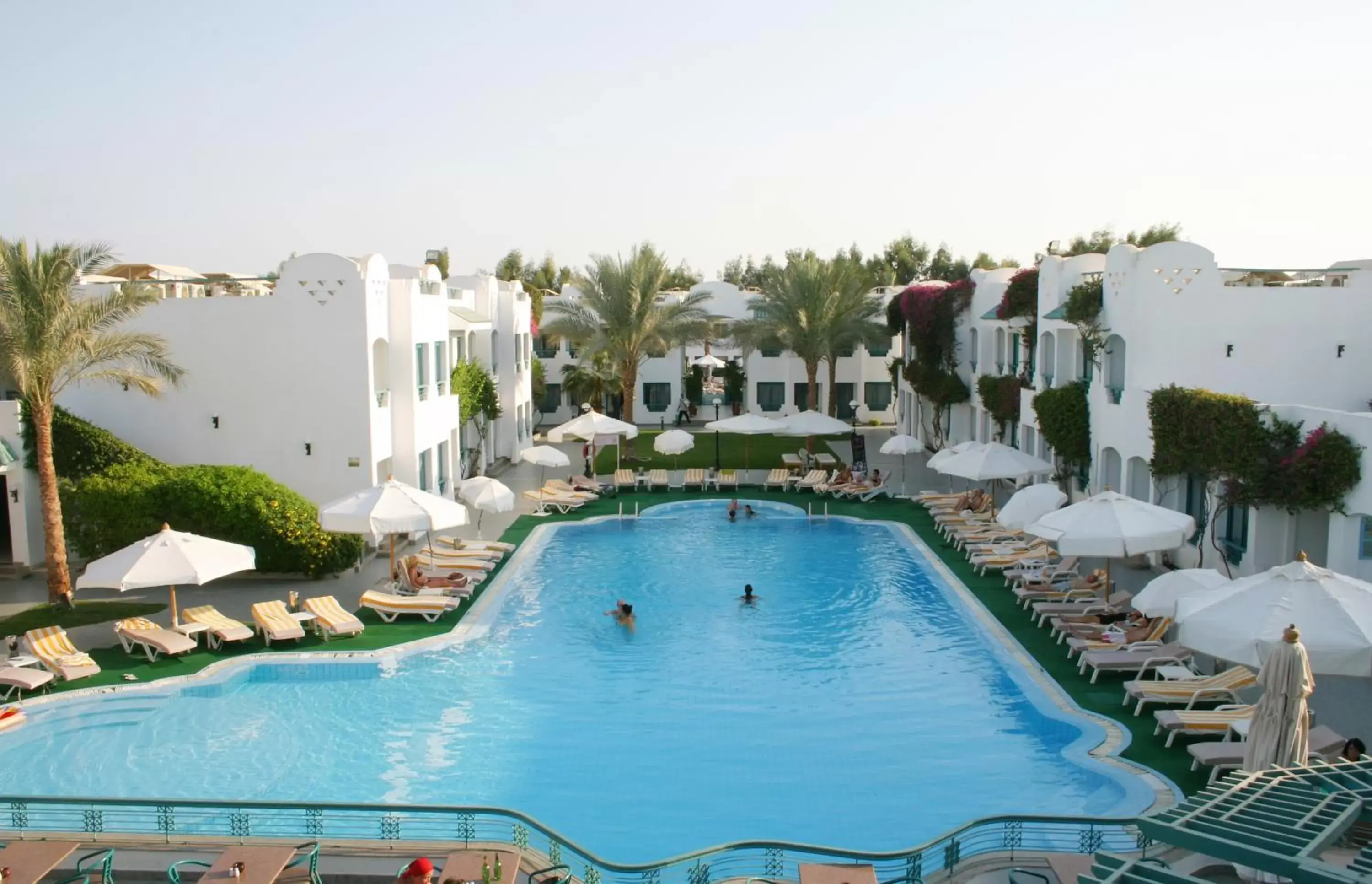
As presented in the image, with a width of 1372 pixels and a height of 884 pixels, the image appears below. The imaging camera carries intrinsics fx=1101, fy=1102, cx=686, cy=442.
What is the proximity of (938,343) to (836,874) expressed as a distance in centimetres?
3467

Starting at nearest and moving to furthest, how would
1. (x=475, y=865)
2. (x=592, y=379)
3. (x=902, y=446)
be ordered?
(x=475, y=865) < (x=902, y=446) < (x=592, y=379)

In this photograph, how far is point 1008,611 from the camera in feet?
66.9

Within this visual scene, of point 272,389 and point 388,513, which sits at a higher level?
point 272,389

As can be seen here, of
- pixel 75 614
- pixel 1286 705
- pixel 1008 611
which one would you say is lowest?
pixel 1008 611

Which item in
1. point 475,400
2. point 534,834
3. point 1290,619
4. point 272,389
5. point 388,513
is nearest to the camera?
point 534,834

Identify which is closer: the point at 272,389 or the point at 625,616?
the point at 625,616

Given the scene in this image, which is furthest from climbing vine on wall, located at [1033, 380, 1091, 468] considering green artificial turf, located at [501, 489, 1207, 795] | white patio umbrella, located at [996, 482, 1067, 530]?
white patio umbrella, located at [996, 482, 1067, 530]

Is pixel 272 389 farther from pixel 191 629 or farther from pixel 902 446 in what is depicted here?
pixel 902 446

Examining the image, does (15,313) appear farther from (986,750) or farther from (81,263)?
(986,750)

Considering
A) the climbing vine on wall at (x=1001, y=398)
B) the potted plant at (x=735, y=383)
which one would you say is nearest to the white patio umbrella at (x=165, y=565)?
the climbing vine on wall at (x=1001, y=398)

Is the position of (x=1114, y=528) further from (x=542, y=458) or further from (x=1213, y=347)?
(x=542, y=458)

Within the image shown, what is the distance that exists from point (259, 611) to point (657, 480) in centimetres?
1725

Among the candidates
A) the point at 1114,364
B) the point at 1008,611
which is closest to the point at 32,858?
the point at 1008,611

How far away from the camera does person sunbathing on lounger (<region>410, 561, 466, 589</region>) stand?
70.3 ft
